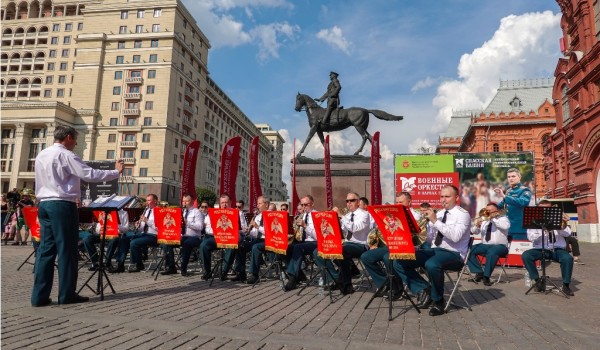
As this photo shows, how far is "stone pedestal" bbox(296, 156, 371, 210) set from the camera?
1586 cm

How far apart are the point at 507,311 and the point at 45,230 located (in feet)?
23.6

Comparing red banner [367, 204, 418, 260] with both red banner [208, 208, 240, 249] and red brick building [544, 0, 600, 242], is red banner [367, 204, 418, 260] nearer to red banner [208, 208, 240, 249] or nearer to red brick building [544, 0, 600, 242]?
red banner [208, 208, 240, 249]

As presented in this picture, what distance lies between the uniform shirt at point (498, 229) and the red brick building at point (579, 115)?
2420 centimetres

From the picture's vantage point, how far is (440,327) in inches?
192

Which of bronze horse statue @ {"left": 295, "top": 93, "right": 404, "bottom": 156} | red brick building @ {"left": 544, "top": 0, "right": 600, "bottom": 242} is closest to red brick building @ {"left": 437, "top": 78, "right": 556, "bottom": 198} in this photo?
red brick building @ {"left": 544, "top": 0, "right": 600, "bottom": 242}

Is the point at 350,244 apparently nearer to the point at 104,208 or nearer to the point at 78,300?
the point at 104,208

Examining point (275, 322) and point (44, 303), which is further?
point (44, 303)

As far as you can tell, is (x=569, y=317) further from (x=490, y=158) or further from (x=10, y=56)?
(x=10, y=56)

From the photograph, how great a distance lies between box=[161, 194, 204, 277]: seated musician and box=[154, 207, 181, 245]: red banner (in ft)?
1.48

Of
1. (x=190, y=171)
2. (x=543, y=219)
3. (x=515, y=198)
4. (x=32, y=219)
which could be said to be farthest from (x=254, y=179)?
(x=543, y=219)

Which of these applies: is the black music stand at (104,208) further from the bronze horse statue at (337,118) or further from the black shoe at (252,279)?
the bronze horse statue at (337,118)

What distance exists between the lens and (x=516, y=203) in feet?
27.7

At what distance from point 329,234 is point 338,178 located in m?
9.49

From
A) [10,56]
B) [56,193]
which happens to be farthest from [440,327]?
[10,56]
